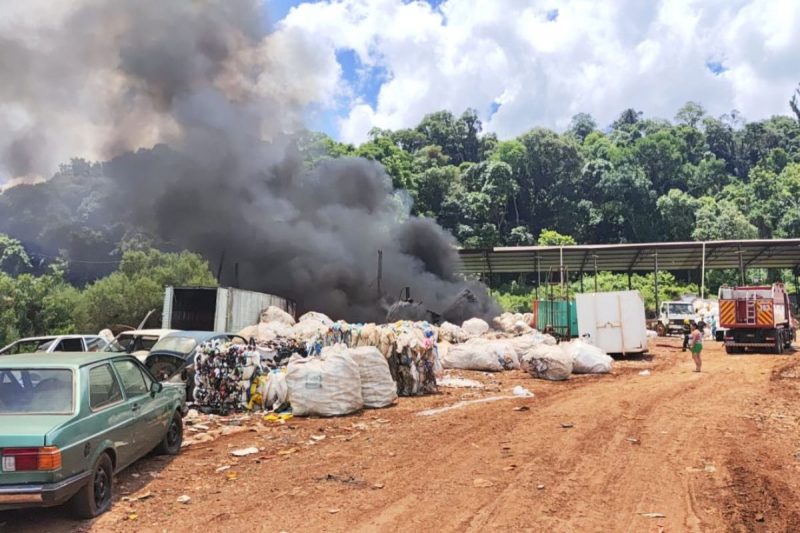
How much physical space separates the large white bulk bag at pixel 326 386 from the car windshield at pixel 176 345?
2.18m

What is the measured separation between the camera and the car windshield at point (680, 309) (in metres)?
28.4

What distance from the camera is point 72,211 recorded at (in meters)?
54.8

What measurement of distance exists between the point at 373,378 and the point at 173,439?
10.9 feet

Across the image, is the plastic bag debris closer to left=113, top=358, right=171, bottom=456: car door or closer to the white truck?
left=113, top=358, right=171, bottom=456: car door

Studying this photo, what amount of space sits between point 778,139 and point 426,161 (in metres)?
43.8

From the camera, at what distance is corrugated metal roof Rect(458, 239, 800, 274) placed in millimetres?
28250

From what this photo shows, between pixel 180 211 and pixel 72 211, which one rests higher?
pixel 72 211

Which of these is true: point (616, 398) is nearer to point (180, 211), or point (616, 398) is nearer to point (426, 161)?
point (180, 211)

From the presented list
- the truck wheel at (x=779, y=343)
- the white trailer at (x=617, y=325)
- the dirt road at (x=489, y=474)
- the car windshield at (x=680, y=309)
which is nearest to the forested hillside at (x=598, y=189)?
the car windshield at (x=680, y=309)

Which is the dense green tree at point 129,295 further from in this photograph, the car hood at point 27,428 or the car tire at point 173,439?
the car hood at point 27,428

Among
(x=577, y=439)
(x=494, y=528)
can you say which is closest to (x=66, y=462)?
(x=494, y=528)

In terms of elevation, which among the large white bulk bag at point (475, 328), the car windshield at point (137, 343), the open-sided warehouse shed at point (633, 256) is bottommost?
the large white bulk bag at point (475, 328)

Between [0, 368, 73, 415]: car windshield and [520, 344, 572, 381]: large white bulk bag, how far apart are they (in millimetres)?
9831

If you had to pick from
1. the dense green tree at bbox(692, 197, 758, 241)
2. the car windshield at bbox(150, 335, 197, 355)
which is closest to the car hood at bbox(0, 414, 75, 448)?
the car windshield at bbox(150, 335, 197, 355)
